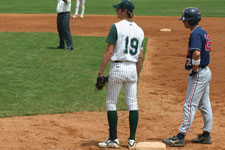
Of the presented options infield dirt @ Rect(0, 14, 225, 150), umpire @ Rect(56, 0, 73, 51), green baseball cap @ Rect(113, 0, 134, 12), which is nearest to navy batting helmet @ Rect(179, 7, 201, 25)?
green baseball cap @ Rect(113, 0, 134, 12)

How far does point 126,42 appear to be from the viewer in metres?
5.98

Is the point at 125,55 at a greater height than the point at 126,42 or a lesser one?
lesser

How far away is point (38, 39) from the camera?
58.5 ft

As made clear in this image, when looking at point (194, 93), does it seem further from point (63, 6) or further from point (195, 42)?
point (63, 6)

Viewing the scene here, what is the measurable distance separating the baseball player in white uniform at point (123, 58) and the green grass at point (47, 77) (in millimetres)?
2399

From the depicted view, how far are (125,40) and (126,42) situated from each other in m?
0.03

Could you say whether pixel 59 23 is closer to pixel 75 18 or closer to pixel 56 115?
pixel 56 115

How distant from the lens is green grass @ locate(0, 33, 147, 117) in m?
8.71

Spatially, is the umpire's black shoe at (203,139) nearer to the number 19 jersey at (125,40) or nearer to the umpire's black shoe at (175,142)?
the umpire's black shoe at (175,142)

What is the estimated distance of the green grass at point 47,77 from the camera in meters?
8.71

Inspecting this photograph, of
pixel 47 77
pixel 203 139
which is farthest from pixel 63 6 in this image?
pixel 203 139

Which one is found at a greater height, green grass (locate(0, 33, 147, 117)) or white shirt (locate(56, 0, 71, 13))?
white shirt (locate(56, 0, 71, 13))

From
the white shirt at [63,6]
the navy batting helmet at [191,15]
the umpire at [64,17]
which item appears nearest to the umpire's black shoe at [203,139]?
the navy batting helmet at [191,15]

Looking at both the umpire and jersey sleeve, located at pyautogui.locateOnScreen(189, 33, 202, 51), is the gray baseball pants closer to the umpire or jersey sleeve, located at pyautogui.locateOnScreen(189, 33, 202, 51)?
jersey sleeve, located at pyautogui.locateOnScreen(189, 33, 202, 51)
